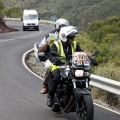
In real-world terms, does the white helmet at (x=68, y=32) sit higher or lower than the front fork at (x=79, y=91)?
higher

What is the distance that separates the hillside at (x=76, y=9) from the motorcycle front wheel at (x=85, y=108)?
220ft

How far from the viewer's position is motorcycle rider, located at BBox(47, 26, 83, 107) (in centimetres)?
807

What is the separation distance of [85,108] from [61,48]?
1623mm

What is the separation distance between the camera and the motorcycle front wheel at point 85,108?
7.16m

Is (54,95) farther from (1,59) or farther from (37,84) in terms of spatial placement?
(1,59)

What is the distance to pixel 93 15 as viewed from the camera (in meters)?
83.6

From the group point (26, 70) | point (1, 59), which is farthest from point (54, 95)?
point (1, 59)

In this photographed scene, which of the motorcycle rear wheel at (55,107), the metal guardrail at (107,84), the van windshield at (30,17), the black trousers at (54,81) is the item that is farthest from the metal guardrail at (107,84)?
the van windshield at (30,17)

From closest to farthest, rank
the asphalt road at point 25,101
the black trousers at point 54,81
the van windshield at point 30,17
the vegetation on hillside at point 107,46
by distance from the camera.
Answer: the black trousers at point 54,81 < the asphalt road at point 25,101 < the vegetation on hillside at point 107,46 < the van windshield at point 30,17

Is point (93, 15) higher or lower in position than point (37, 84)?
lower

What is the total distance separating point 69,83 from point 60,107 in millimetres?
773

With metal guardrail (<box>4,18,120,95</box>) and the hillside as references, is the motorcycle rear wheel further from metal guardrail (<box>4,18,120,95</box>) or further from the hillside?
the hillside

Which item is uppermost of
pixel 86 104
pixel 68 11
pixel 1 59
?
pixel 86 104

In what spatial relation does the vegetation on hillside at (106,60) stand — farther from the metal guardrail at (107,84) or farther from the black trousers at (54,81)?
the black trousers at (54,81)
